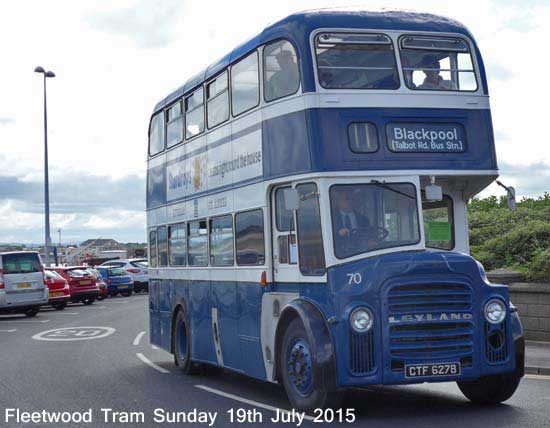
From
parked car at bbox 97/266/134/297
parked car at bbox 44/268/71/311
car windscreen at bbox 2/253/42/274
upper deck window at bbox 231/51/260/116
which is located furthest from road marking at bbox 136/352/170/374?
parked car at bbox 97/266/134/297

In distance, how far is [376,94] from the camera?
36.2 ft

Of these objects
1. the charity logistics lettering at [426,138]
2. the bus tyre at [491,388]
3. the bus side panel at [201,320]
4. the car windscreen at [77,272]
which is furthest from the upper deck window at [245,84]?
the car windscreen at [77,272]

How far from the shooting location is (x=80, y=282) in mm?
40281

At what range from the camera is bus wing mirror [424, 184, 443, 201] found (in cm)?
1090

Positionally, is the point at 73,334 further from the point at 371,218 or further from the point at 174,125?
the point at 371,218

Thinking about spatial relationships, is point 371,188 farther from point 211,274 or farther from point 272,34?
point 211,274

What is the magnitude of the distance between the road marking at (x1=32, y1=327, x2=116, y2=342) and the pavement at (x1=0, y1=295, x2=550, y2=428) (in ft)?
10.1

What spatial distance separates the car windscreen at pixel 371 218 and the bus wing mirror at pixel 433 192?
0.80 feet

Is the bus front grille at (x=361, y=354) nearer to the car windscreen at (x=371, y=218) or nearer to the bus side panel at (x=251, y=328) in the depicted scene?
the car windscreen at (x=371, y=218)

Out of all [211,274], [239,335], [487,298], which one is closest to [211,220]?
[211,274]

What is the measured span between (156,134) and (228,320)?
18.0 feet

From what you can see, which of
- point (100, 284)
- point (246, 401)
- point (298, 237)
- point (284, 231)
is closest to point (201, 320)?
A: point (246, 401)

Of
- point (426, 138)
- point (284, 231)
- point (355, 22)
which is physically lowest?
point (284, 231)

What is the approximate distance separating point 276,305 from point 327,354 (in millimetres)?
1672
